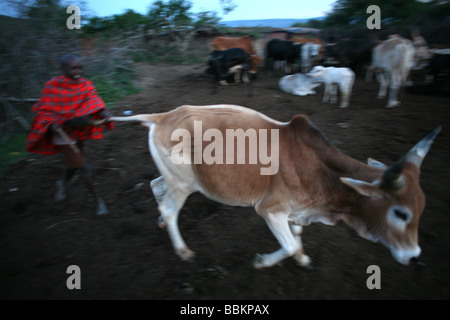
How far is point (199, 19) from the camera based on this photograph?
14.0 meters

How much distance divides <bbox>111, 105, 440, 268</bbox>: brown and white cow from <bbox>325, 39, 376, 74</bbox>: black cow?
764cm

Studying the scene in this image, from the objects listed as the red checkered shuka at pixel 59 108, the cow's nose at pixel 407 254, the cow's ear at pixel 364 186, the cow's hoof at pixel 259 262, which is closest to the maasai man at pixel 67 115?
the red checkered shuka at pixel 59 108

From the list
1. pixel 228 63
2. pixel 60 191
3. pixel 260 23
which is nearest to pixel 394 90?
pixel 228 63

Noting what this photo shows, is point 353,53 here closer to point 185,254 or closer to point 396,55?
point 396,55

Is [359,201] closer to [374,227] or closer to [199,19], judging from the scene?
[374,227]

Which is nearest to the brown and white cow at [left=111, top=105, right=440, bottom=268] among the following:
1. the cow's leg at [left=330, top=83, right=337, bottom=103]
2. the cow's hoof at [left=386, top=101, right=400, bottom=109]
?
the cow's hoof at [left=386, top=101, right=400, bottom=109]

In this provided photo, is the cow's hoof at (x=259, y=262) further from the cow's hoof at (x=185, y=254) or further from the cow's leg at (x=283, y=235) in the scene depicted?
the cow's hoof at (x=185, y=254)

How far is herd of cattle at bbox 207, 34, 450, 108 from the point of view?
21.2 ft

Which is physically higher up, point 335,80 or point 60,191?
point 335,80

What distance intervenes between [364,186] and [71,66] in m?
2.82

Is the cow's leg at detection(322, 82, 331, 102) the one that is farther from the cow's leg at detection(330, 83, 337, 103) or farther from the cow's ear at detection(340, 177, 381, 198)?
the cow's ear at detection(340, 177, 381, 198)

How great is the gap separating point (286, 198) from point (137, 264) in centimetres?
137

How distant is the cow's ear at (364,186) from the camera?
6.70ft

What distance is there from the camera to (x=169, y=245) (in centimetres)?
294
